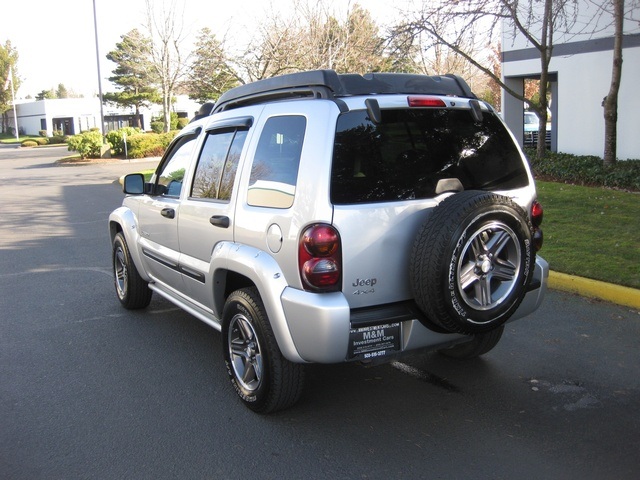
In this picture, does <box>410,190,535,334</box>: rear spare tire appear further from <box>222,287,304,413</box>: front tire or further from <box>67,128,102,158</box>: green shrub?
<box>67,128,102,158</box>: green shrub

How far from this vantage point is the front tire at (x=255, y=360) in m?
4.00

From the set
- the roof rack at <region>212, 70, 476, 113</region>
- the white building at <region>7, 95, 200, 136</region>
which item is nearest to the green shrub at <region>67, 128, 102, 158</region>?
the roof rack at <region>212, 70, 476, 113</region>

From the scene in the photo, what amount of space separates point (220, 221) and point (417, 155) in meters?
1.41

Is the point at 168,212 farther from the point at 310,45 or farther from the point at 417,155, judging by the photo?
the point at 310,45

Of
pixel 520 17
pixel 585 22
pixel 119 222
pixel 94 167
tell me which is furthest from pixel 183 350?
pixel 94 167

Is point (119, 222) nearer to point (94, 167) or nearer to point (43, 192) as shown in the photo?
point (43, 192)

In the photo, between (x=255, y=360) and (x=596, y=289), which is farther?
(x=596, y=289)

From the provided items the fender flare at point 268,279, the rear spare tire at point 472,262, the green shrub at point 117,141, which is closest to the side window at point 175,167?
the fender flare at point 268,279

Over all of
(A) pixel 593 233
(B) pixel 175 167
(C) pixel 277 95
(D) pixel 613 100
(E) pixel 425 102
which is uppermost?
(D) pixel 613 100

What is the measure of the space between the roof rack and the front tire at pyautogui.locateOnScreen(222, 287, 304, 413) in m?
1.34

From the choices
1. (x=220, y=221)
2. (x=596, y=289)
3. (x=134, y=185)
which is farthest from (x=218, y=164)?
(x=596, y=289)

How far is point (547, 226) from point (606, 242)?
1257 mm

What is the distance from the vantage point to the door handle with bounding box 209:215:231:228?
437 cm

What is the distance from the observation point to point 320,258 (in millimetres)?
3629
